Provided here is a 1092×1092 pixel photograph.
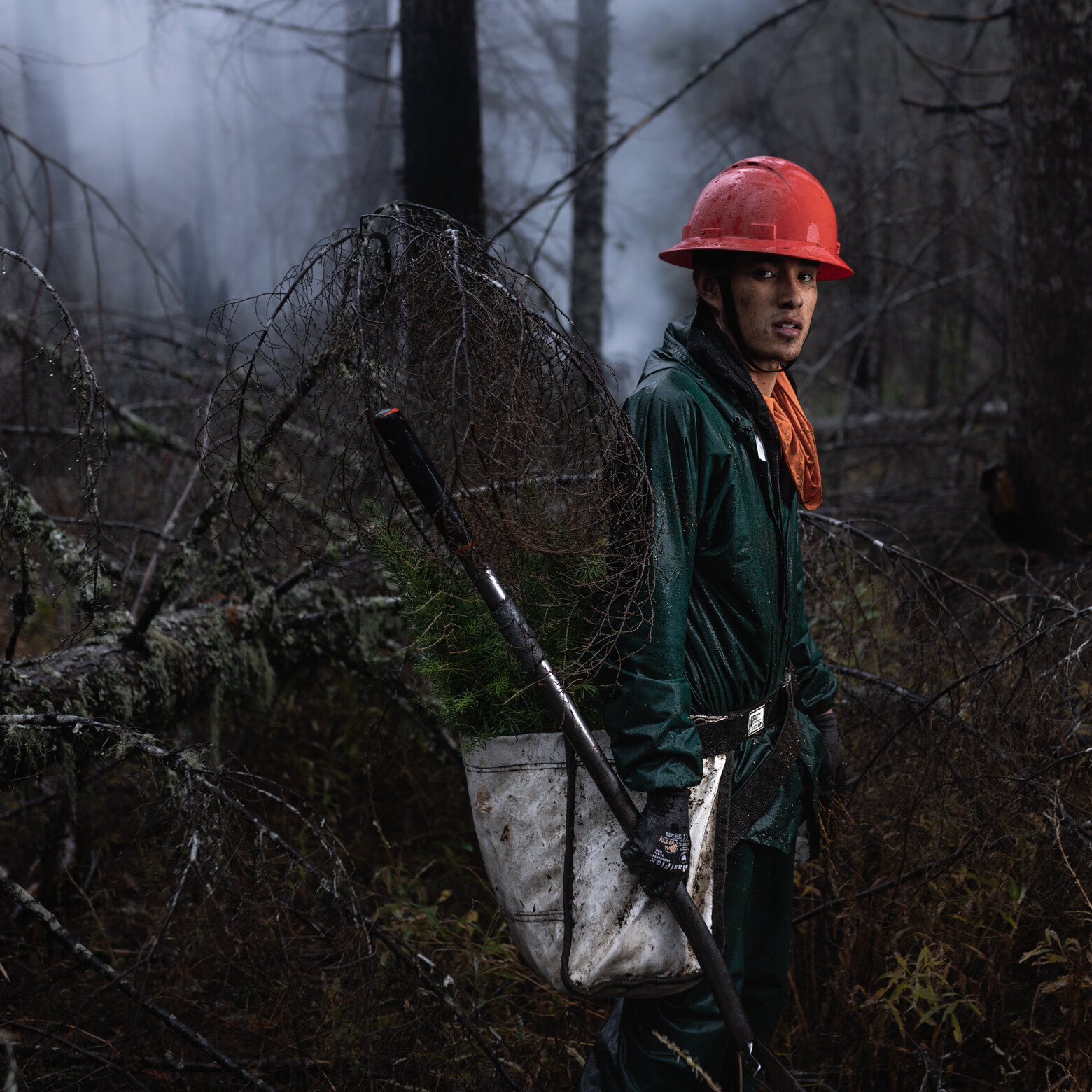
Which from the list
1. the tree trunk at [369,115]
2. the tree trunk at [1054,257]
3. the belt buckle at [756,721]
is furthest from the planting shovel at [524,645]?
the tree trunk at [1054,257]

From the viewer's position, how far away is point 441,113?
4168 millimetres

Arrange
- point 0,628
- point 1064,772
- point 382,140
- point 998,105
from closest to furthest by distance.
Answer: point 1064,772
point 998,105
point 0,628
point 382,140

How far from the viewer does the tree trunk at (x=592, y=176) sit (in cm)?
798

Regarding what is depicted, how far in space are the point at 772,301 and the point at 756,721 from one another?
0.85 meters

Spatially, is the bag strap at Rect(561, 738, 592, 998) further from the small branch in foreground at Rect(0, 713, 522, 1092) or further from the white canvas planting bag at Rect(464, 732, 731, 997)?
the small branch in foreground at Rect(0, 713, 522, 1092)

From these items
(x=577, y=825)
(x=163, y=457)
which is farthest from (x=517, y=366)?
(x=163, y=457)

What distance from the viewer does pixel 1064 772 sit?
2.32m

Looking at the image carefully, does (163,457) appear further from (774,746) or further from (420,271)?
(774,746)

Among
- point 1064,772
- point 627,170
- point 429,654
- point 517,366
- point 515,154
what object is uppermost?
point 627,170

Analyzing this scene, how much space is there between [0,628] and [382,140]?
4.16 metres

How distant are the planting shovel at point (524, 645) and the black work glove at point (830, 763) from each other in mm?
648

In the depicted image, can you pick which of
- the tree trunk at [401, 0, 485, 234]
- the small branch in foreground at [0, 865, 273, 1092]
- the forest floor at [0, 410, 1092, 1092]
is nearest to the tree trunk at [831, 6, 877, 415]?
the tree trunk at [401, 0, 485, 234]

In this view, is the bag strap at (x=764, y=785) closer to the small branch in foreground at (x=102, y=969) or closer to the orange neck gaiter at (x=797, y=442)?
the orange neck gaiter at (x=797, y=442)

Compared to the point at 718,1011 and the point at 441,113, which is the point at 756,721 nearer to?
the point at 718,1011
